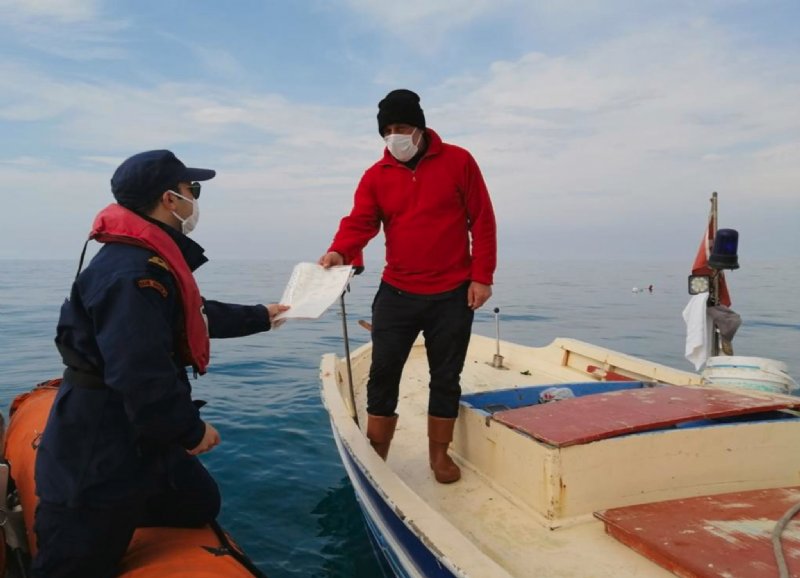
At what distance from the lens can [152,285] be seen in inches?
82.5

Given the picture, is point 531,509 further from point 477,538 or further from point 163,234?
point 163,234

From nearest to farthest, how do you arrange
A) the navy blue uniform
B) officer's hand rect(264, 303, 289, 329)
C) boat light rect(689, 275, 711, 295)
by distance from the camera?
the navy blue uniform → officer's hand rect(264, 303, 289, 329) → boat light rect(689, 275, 711, 295)

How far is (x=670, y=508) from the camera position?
3004 mm

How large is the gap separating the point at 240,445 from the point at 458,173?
459 cm

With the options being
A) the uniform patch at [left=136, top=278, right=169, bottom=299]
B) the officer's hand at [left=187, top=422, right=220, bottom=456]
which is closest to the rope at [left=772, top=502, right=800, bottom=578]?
the officer's hand at [left=187, top=422, right=220, bottom=456]

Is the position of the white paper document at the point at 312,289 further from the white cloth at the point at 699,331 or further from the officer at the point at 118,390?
the white cloth at the point at 699,331

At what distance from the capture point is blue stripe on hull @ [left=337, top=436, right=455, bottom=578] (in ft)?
8.69

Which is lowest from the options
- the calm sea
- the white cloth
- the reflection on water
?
the reflection on water

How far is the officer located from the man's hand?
5.56ft

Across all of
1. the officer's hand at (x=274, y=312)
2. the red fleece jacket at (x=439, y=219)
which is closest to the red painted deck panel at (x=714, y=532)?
the red fleece jacket at (x=439, y=219)

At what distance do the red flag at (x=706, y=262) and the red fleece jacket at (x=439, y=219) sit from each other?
286cm

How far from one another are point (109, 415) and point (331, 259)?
176cm

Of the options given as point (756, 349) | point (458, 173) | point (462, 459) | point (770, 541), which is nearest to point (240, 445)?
point (462, 459)

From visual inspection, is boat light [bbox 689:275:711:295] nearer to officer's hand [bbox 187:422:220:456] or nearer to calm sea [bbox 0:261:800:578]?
calm sea [bbox 0:261:800:578]
